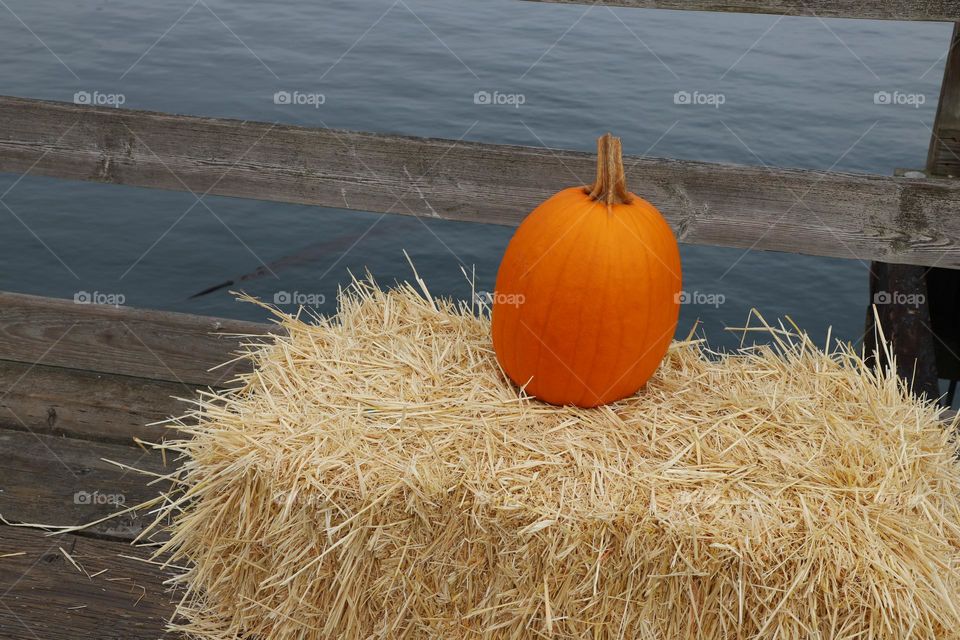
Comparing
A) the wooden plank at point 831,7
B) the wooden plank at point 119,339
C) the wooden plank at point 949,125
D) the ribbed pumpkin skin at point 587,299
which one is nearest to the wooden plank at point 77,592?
the wooden plank at point 119,339

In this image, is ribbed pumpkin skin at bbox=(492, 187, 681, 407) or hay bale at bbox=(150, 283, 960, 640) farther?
ribbed pumpkin skin at bbox=(492, 187, 681, 407)

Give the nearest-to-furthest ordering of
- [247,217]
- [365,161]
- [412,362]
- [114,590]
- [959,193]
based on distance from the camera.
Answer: [412,362] → [114,590] → [959,193] → [365,161] → [247,217]

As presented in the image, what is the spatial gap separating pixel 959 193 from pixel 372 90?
895 cm

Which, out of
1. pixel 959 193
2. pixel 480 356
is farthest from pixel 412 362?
pixel 959 193

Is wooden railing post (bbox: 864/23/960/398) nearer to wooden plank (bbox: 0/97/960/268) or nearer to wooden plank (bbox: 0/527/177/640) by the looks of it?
wooden plank (bbox: 0/97/960/268)

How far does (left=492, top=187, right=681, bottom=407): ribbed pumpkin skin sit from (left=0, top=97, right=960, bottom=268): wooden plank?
2.36 feet

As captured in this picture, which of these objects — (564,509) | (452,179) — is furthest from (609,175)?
(452,179)

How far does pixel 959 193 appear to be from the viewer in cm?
284

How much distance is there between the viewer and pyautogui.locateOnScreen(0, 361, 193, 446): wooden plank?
3.49 meters

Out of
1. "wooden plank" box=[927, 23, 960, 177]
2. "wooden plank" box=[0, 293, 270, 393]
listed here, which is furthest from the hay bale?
"wooden plank" box=[927, 23, 960, 177]

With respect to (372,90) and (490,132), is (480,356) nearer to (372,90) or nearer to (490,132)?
(490,132)

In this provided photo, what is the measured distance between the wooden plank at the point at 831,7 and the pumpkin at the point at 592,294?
3.28 feet

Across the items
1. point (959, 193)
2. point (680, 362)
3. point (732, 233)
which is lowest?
point (680, 362)

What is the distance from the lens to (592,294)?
217 cm
